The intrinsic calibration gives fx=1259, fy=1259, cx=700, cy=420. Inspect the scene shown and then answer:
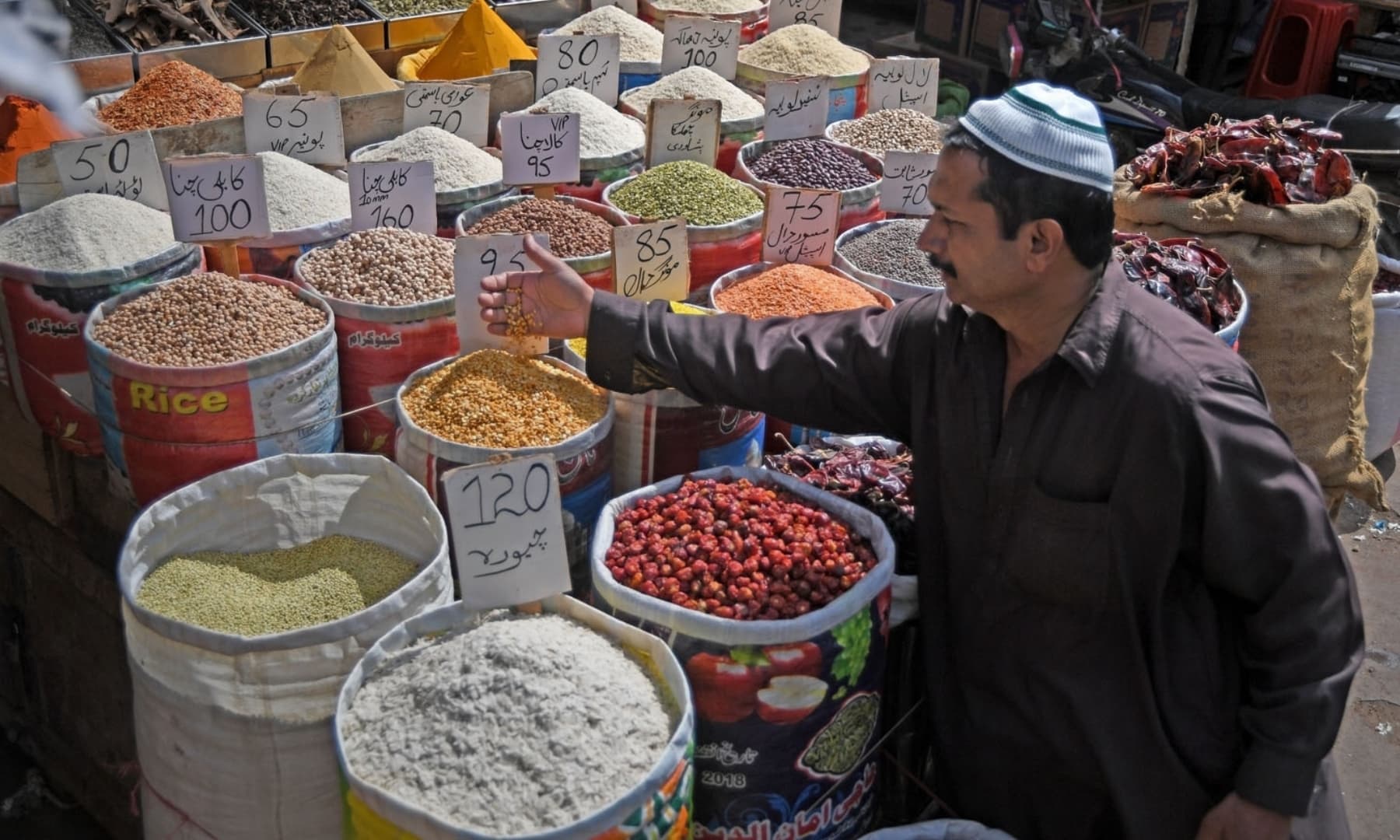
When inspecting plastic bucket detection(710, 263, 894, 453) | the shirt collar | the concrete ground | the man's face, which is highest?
the man's face

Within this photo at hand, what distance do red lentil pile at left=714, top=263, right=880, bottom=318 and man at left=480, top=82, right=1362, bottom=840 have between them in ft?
1.56

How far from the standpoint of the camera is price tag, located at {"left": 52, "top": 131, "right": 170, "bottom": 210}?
2.22 m

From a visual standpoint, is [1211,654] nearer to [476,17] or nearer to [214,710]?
[214,710]

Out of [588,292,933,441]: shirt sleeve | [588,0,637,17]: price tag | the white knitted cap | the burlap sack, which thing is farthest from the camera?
[588,0,637,17]: price tag

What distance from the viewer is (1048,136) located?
139cm

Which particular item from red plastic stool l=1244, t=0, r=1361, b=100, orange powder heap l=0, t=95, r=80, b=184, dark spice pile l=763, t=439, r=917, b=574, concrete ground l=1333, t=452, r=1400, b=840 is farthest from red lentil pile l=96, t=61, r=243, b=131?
red plastic stool l=1244, t=0, r=1361, b=100

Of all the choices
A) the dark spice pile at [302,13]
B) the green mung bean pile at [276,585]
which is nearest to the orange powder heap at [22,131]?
the dark spice pile at [302,13]

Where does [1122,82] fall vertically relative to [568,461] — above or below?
below

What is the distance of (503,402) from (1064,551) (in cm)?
80

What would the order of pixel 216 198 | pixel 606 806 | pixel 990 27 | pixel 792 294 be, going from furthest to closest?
pixel 990 27
pixel 792 294
pixel 216 198
pixel 606 806

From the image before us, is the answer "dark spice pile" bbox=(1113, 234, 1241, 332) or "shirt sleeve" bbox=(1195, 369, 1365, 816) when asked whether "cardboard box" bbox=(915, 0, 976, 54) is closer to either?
"dark spice pile" bbox=(1113, 234, 1241, 332)

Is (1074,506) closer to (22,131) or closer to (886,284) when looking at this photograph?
(886,284)

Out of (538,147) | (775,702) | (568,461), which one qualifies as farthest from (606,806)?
(538,147)

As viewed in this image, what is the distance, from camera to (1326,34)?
547 centimetres
